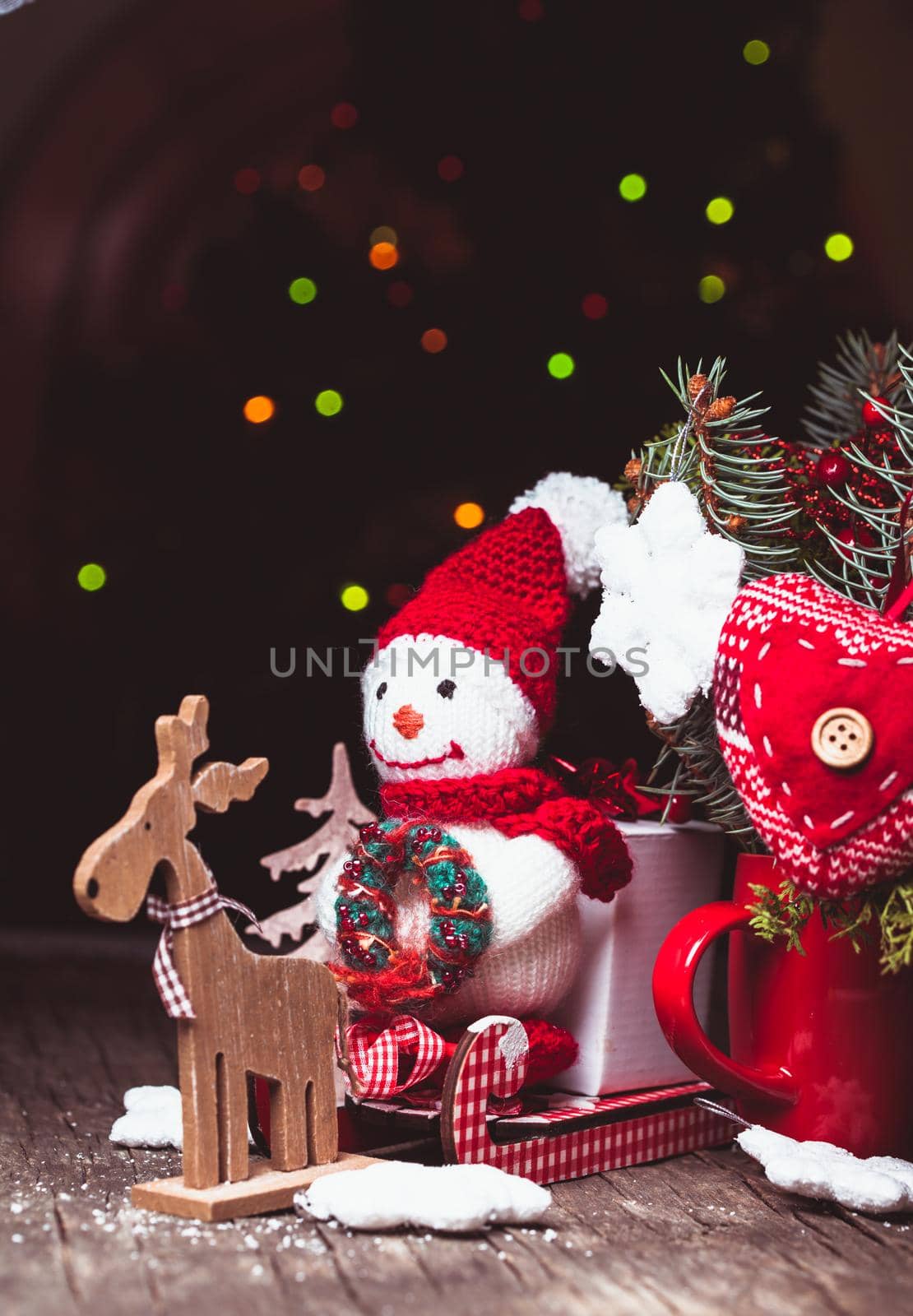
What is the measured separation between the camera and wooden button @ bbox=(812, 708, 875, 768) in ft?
3.09

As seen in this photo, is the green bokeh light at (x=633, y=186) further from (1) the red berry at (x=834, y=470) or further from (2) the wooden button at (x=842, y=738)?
(2) the wooden button at (x=842, y=738)

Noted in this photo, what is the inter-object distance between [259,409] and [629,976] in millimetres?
884

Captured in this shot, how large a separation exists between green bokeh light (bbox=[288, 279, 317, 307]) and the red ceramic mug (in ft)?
3.17

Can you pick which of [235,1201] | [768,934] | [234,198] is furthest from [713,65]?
[235,1201]

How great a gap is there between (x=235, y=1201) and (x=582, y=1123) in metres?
0.30

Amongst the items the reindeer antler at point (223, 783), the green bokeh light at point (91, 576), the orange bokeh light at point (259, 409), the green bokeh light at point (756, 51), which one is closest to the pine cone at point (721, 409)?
the reindeer antler at point (223, 783)

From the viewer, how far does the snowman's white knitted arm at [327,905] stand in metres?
1.15

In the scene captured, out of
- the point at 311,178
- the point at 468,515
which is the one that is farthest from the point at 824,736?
the point at 311,178

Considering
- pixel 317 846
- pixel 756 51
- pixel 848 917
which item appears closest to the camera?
pixel 848 917

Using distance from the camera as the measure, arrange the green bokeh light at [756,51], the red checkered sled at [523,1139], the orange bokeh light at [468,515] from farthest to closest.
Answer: the orange bokeh light at [468,515], the green bokeh light at [756,51], the red checkered sled at [523,1139]

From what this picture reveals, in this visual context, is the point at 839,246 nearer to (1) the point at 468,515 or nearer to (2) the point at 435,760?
(1) the point at 468,515

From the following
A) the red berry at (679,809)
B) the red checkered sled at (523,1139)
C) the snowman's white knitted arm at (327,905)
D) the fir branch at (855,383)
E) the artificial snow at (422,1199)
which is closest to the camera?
the artificial snow at (422,1199)

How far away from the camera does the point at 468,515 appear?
1.75 meters

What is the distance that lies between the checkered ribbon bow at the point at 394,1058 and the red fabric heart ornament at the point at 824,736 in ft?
0.93
